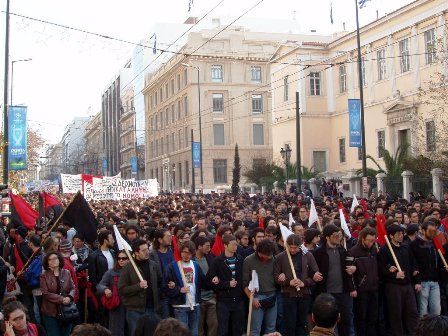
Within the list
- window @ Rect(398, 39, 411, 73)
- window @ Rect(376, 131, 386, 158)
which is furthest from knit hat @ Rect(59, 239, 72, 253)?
window @ Rect(376, 131, 386, 158)

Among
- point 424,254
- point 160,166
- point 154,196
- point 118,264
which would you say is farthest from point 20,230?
point 160,166

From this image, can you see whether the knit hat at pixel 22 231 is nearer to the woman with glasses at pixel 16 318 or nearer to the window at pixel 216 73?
the woman with glasses at pixel 16 318

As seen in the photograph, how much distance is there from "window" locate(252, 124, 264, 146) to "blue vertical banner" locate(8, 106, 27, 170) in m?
42.2

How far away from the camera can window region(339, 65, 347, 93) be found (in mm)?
44156

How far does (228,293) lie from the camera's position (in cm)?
823

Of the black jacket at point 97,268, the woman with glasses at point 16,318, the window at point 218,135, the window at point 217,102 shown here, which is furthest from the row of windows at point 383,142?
the woman with glasses at point 16,318

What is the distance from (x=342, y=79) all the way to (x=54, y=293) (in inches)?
1535

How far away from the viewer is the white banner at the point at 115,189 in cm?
2448

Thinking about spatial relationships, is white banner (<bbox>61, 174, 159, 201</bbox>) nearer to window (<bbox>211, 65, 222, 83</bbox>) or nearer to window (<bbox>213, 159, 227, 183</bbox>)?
window (<bbox>213, 159, 227, 183</bbox>)

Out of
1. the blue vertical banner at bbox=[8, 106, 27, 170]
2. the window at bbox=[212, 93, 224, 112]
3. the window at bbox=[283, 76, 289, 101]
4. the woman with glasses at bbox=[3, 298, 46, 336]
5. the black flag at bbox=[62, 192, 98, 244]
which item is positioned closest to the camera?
the woman with glasses at bbox=[3, 298, 46, 336]

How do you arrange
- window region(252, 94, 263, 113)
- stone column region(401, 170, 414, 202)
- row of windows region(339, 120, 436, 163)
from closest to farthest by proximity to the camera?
1. stone column region(401, 170, 414, 202)
2. row of windows region(339, 120, 436, 163)
3. window region(252, 94, 263, 113)

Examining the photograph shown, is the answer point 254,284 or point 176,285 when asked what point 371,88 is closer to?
point 254,284

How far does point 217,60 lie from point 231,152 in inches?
368

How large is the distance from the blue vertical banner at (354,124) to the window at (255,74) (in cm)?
3695
